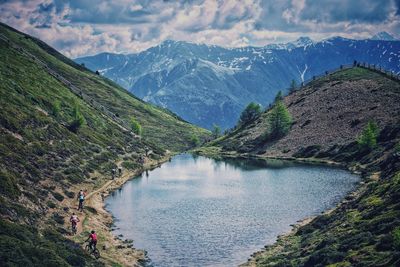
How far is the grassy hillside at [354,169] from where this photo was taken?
51.6 m

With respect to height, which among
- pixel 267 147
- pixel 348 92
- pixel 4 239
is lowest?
pixel 4 239

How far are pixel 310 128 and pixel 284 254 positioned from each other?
429 feet

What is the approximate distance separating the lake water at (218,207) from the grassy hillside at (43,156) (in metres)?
11.1

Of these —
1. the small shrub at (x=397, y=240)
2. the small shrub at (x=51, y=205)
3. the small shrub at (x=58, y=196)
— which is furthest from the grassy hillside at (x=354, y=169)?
the small shrub at (x=58, y=196)

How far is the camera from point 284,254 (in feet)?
206

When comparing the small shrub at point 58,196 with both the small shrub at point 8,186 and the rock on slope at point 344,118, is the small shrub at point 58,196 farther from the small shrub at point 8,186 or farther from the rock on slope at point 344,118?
the rock on slope at point 344,118

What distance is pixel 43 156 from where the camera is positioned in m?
99.1

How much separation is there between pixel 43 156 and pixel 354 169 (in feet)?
278

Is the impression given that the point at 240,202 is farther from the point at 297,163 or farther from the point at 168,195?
the point at 297,163

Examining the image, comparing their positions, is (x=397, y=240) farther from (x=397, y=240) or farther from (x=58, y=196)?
(x=58, y=196)

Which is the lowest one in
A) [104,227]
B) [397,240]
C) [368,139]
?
[397,240]

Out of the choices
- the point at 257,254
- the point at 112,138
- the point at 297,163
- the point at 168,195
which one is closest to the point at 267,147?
the point at 297,163

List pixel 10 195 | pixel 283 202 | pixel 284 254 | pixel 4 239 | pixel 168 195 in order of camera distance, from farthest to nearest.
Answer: pixel 168 195 → pixel 283 202 → pixel 10 195 → pixel 284 254 → pixel 4 239

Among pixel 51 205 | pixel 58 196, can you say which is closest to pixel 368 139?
pixel 58 196
